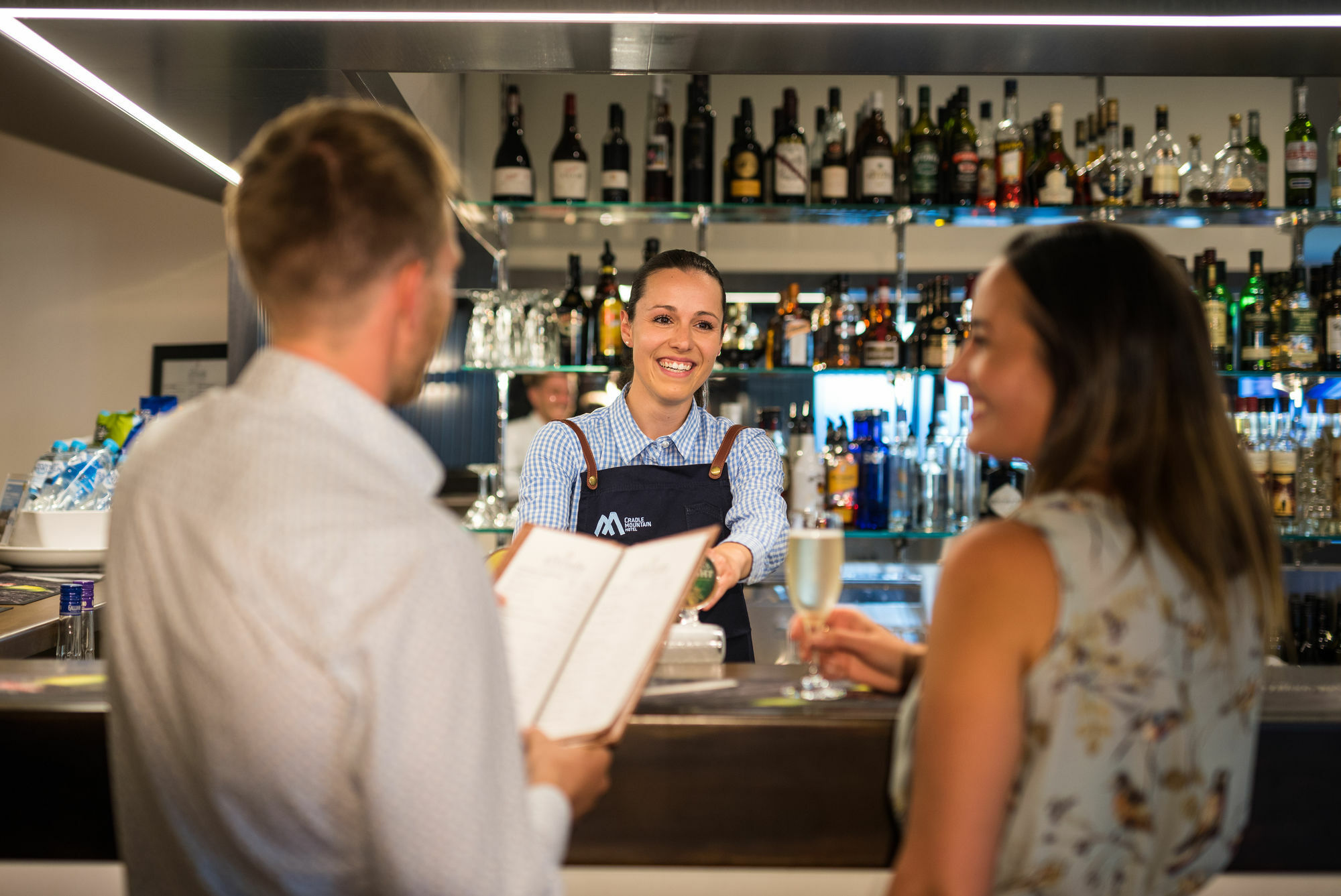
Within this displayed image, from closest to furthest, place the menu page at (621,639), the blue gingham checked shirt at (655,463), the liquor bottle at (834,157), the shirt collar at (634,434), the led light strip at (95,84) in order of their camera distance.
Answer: the menu page at (621,639) → the led light strip at (95,84) → the blue gingham checked shirt at (655,463) → the shirt collar at (634,434) → the liquor bottle at (834,157)

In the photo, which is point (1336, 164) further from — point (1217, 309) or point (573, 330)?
point (573, 330)

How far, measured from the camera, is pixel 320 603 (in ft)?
2.26

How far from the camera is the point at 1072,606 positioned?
83cm

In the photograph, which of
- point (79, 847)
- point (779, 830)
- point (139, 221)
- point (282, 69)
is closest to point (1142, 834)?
point (779, 830)

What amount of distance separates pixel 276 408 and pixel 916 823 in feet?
2.00

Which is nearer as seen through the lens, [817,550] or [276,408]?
[276,408]

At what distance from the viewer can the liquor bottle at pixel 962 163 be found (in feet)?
10.2

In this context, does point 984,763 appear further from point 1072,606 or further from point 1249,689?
point 1249,689

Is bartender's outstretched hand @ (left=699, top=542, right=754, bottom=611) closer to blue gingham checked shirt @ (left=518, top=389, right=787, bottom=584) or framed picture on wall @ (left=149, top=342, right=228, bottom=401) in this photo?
blue gingham checked shirt @ (left=518, top=389, right=787, bottom=584)

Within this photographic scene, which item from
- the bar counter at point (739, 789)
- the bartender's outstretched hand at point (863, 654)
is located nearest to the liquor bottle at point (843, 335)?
the bartender's outstretched hand at point (863, 654)

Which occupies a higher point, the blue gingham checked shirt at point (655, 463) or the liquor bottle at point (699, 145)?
the liquor bottle at point (699, 145)

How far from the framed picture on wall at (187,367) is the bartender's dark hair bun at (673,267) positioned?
303 centimetres

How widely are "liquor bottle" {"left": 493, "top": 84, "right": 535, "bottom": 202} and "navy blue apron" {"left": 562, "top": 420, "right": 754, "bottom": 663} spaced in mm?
1134

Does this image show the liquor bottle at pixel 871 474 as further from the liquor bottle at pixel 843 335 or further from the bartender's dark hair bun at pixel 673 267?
the bartender's dark hair bun at pixel 673 267
